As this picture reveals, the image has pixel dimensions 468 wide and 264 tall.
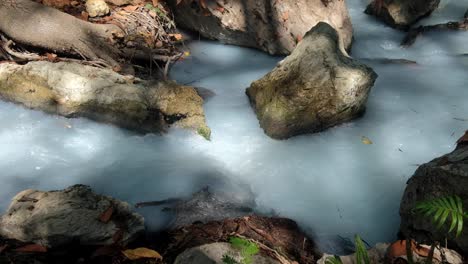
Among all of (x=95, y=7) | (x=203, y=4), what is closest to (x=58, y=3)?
(x=95, y=7)

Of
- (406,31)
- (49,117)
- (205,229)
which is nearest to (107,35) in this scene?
(49,117)

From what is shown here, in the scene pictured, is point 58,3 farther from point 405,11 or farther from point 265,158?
point 405,11

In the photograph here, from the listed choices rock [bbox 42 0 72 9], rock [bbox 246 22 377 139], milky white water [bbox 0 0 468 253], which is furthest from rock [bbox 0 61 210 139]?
rock [bbox 42 0 72 9]

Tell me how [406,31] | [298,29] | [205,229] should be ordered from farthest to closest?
[406,31], [298,29], [205,229]

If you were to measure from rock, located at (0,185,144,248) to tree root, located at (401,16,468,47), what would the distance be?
216 inches

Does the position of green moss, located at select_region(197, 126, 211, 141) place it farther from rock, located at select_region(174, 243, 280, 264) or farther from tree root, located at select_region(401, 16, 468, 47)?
tree root, located at select_region(401, 16, 468, 47)

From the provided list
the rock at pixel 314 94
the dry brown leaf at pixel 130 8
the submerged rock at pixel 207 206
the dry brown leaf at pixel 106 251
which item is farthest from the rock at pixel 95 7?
the dry brown leaf at pixel 106 251

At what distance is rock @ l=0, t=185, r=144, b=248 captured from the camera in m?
2.62

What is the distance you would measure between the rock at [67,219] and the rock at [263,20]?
12.8ft

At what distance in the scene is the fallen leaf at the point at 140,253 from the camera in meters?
2.56

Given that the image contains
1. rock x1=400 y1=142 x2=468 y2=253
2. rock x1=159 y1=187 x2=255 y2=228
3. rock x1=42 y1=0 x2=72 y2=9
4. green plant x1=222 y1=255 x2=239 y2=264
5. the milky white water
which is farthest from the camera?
rock x1=42 y1=0 x2=72 y2=9

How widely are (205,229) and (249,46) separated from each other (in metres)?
3.91

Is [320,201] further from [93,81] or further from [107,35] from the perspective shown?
[107,35]

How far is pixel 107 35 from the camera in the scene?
492 centimetres
